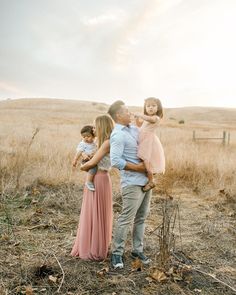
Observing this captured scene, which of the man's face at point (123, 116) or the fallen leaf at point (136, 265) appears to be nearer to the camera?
the man's face at point (123, 116)

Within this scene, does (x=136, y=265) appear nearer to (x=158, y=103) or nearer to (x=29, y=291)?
(x=29, y=291)

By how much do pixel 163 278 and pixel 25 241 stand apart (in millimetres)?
2127

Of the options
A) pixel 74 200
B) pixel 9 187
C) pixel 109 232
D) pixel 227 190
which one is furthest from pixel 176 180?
pixel 109 232

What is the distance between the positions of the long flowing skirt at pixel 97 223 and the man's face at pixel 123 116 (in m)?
0.75

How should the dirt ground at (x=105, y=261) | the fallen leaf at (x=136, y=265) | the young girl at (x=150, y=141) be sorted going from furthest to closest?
the fallen leaf at (x=136, y=265)
the young girl at (x=150, y=141)
the dirt ground at (x=105, y=261)

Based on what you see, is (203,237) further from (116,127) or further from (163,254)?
(116,127)

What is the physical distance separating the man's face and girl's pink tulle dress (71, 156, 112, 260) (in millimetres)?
731

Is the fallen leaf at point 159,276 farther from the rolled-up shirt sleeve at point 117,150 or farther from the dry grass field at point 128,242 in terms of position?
the rolled-up shirt sleeve at point 117,150

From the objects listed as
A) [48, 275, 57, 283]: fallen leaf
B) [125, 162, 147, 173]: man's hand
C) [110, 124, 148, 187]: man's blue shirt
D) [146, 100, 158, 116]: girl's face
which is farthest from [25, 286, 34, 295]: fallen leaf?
[146, 100, 158, 116]: girl's face

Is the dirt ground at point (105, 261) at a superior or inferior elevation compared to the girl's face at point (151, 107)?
inferior

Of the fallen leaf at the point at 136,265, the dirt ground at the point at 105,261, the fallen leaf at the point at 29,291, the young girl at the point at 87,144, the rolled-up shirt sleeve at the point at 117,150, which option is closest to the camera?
the fallen leaf at the point at 29,291

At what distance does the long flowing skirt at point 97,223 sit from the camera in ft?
14.5

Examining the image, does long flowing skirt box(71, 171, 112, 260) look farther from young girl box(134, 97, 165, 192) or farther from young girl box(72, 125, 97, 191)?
young girl box(134, 97, 165, 192)

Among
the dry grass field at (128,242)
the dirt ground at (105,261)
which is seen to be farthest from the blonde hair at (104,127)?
the dirt ground at (105,261)
